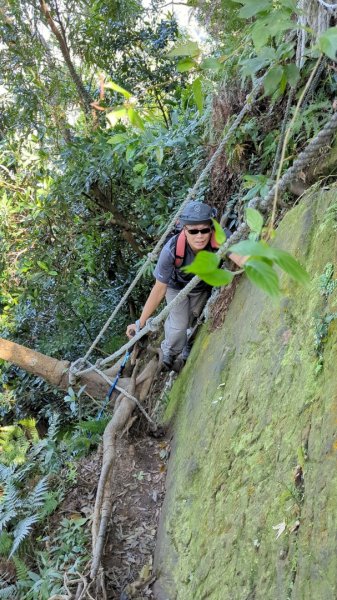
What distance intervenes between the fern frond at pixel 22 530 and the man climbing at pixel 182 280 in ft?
5.49

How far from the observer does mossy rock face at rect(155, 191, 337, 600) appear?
5.65ft

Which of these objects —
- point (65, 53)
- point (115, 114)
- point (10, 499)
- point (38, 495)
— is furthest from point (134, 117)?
point (65, 53)

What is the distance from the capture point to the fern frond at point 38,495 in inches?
150

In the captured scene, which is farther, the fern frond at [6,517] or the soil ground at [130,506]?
the fern frond at [6,517]

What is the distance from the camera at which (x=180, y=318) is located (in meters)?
4.11

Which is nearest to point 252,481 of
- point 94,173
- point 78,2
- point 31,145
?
point 94,173

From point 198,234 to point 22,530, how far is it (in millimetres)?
2558

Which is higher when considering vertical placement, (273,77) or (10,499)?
(273,77)

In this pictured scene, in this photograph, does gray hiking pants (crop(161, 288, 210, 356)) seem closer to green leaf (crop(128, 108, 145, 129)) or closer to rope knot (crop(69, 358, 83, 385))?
rope knot (crop(69, 358, 83, 385))

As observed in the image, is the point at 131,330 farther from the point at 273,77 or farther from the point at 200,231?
the point at 273,77

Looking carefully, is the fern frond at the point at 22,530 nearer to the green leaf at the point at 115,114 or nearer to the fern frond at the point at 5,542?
the fern frond at the point at 5,542

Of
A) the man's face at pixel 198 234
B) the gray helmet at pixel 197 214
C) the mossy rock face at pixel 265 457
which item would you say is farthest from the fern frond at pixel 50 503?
the gray helmet at pixel 197 214

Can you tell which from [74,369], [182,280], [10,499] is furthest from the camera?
[74,369]

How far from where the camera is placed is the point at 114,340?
20.3 ft
